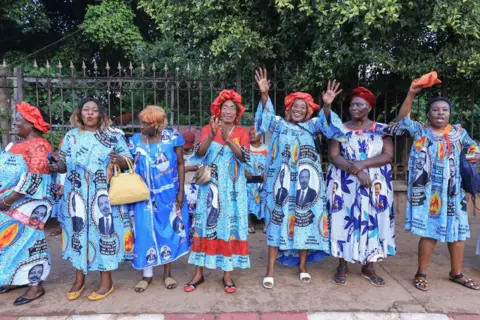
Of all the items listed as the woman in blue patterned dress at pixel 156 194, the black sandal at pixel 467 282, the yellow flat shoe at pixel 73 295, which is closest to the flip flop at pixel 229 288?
the woman in blue patterned dress at pixel 156 194

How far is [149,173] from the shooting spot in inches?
134

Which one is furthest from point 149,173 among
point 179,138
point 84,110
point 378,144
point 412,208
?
point 412,208

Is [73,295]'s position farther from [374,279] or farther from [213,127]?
[374,279]

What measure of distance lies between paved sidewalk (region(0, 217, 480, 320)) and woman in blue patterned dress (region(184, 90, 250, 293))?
267 mm

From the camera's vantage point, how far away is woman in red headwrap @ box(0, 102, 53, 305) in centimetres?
321

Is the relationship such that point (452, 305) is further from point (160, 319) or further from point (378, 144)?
point (160, 319)

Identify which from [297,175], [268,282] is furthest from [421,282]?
[297,175]

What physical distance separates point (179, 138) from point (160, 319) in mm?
1577

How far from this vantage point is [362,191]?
3498 mm

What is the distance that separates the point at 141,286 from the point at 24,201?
1286mm

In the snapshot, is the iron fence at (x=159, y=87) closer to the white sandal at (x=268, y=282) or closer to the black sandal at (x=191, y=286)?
the black sandal at (x=191, y=286)

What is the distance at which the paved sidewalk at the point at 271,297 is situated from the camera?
3.10 metres

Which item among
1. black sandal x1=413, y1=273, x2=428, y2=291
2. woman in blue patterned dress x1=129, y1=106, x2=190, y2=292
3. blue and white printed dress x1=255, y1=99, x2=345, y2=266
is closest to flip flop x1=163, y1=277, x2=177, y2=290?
woman in blue patterned dress x1=129, y1=106, x2=190, y2=292

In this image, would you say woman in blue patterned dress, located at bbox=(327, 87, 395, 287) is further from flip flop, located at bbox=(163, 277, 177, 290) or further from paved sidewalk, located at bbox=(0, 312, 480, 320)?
flip flop, located at bbox=(163, 277, 177, 290)
